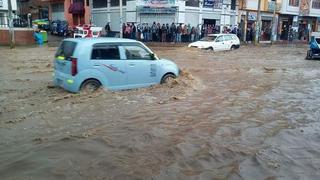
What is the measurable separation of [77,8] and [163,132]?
39.1m

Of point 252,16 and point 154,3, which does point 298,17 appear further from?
point 154,3

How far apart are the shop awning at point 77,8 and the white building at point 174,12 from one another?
4.52 m

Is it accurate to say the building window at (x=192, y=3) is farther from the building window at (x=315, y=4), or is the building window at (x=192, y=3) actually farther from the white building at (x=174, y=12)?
the building window at (x=315, y=4)

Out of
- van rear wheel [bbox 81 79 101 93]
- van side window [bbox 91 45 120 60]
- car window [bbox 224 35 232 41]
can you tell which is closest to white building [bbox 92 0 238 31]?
car window [bbox 224 35 232 41]

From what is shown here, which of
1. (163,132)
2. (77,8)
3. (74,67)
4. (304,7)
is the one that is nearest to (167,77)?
(74,67)

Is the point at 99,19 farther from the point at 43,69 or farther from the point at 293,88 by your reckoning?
the point at 293,88

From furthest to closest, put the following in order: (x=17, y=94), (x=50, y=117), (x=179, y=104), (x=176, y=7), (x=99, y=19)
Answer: (x=99, y=19) < (x=176, y=7) < (x=17, y=94) < (x=179, y=104) < (x=50, y=117)

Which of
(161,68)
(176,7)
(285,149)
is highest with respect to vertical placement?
(176,7)

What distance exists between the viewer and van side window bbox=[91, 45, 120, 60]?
10609mm

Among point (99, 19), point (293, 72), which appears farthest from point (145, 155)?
point (99, 19)

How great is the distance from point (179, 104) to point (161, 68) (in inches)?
72.2

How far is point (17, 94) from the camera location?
1177cm

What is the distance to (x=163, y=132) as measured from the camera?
7.84 metres

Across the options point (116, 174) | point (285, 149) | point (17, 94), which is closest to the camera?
point (116, 174)
